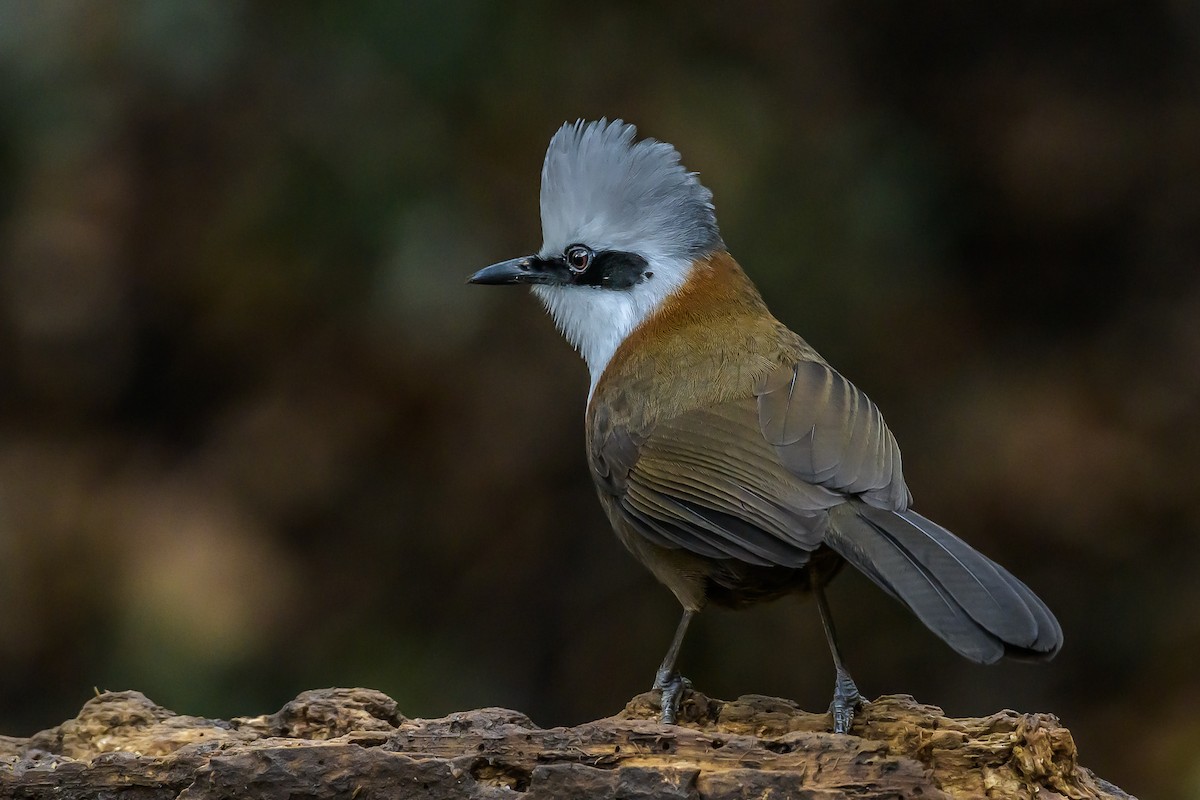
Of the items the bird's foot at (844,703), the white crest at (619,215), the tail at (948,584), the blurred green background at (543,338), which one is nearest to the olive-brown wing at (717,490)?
the tail at (948,584)

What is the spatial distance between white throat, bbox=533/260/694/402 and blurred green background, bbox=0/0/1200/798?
5.59 ft

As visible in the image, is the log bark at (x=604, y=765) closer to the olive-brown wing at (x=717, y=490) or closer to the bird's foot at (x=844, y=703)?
the bird's foot at (x=844, y=703)

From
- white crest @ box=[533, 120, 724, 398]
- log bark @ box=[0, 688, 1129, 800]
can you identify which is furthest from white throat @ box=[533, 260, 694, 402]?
log bark @ box=[0, 688, 1129, 800]

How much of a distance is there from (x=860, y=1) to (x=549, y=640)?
3.63m

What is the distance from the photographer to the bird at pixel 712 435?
145 inches

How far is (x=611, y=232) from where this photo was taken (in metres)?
4.99

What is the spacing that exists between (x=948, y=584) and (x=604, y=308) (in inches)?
74.4

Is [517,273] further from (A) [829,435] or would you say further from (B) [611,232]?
(A) [829,435]

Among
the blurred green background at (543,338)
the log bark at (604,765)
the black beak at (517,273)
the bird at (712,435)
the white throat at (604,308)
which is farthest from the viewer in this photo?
the blurred green background at (543,338)

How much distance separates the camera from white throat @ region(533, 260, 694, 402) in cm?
500

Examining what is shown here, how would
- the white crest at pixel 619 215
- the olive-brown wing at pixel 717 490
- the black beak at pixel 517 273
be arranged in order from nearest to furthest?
the olive-brown wing at pixel 717 490 → the white crest at pixel 619 215 → the black beak at pixel 517 273

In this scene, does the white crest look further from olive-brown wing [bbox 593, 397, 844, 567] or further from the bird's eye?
olive-brown wing [bbox 593, 397, 844, 567]

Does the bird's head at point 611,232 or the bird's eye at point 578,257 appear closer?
the bird's head at point 611,232

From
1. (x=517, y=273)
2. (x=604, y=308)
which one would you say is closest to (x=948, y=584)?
(x=604, y=308)
